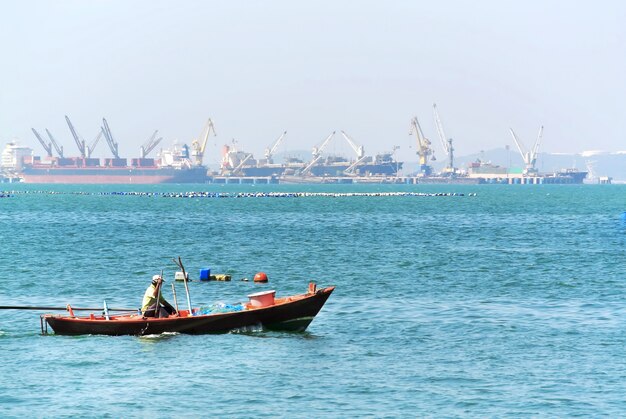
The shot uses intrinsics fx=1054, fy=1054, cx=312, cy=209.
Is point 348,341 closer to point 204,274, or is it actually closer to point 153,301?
point 153,301

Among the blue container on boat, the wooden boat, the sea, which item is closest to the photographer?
the sea

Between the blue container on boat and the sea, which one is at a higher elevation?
the blue container on boat

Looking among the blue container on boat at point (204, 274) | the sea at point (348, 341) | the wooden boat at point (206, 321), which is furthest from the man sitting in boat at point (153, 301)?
the blue container on boat at point (204, 274)

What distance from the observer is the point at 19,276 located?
64562 millimetres

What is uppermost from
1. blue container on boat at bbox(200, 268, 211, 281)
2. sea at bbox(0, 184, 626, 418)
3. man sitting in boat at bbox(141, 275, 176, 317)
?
man sitting in boat at bbox(141, 275, 176, 317)

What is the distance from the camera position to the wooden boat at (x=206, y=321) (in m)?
40.2

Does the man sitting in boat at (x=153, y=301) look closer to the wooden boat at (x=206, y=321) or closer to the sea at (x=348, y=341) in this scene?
the wooden boat at (x=206, y=321)

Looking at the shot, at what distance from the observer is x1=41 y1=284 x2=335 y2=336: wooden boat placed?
4016 cm

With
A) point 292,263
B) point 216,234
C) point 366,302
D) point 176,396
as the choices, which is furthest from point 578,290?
point 216,234

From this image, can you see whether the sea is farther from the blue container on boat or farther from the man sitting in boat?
the man sitting in boat

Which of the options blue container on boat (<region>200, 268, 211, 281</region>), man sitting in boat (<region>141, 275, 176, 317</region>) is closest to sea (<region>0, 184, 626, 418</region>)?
blue container on boat (<region>200, 268, 211, 281</region>)

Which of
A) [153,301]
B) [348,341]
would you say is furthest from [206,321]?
[348,341]

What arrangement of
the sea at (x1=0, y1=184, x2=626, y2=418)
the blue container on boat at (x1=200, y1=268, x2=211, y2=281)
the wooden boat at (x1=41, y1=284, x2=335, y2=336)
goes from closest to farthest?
the sea at (x1=0, y1=184, x2=626, y2=418) < the wooden boat at (x1=41, y1=284, x2=335, y2=336) < the blue container on boat at (x1=200, y1=268, x2=211, y2=281)

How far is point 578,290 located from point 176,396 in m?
31.3
